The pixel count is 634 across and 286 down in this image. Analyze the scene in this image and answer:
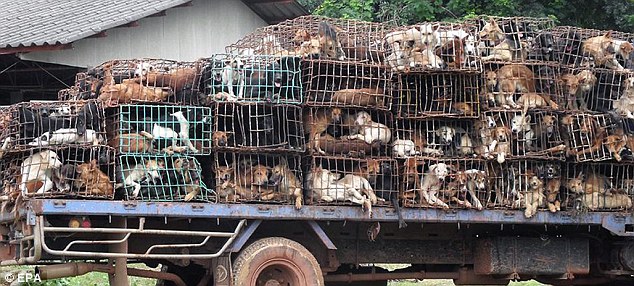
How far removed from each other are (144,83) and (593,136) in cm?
504

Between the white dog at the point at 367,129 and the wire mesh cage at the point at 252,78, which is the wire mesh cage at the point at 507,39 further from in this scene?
the wire mesh cage at the point at 252,78

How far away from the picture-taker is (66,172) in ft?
32.4

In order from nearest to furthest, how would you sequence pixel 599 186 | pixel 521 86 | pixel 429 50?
pixel 429 50, pixel 521 86, pixel 599 186

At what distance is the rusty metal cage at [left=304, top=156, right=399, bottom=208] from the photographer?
10.9 meters

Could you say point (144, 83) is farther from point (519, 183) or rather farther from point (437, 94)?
point (519, 183)

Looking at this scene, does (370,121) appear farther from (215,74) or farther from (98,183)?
(98,183)

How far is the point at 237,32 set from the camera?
2095 centimetres

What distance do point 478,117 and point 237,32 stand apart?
1007cm

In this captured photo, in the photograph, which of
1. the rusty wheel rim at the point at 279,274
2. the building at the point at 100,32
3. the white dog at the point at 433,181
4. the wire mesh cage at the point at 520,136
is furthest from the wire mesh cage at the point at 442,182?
the building at the point at 100,32

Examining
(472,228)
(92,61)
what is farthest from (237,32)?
(472,228)

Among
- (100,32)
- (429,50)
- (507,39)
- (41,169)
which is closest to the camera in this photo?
(41,169)

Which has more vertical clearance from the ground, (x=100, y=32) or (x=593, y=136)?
(x=100, y=32)

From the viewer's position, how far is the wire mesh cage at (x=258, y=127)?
10.5m

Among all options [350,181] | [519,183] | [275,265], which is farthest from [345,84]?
[519,183]
